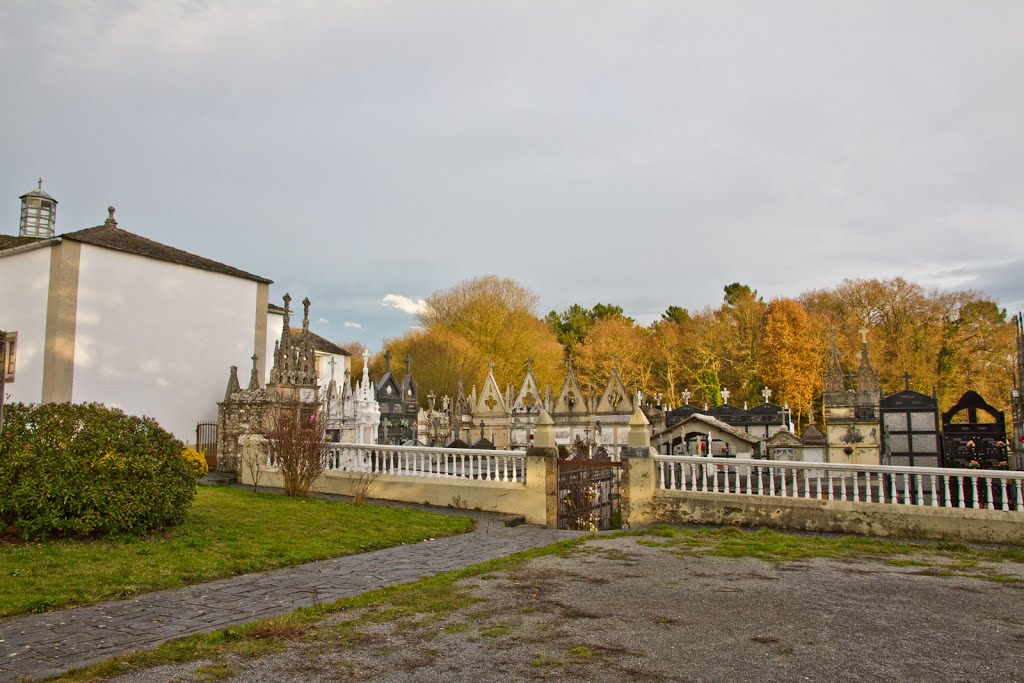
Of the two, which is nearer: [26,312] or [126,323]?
[26,312]

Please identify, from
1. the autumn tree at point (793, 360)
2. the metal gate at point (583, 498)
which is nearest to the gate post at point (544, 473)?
the metal gate at point (583, 498)

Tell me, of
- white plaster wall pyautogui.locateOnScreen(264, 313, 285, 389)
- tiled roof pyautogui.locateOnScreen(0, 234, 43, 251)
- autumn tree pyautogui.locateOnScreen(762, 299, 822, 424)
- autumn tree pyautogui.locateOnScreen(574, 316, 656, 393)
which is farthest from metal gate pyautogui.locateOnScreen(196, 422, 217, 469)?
autumn tree pyautogui.locateOnScreen(762, 299, 822, 424)

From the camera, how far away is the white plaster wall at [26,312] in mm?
21828

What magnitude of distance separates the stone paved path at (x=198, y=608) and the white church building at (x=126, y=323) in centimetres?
1733

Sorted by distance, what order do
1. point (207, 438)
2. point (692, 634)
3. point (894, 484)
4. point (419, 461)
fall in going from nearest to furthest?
point (692, 634) → point (894, 484) → point (419, 461) → point (207, 438)

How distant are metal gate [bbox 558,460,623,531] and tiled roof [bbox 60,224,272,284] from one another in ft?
59.8

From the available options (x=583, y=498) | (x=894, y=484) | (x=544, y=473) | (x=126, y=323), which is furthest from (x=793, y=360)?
(x=126, y=323)

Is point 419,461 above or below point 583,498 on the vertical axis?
above

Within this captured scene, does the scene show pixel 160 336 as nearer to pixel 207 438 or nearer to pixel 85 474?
pixel 207 438

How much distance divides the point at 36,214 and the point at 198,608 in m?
→ 32.4

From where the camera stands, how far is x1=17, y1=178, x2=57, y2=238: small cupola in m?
31.3

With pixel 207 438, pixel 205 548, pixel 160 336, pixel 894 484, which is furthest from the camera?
pixel 207 438

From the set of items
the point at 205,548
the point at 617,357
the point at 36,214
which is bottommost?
the point at 205,548

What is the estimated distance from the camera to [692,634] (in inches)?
216
